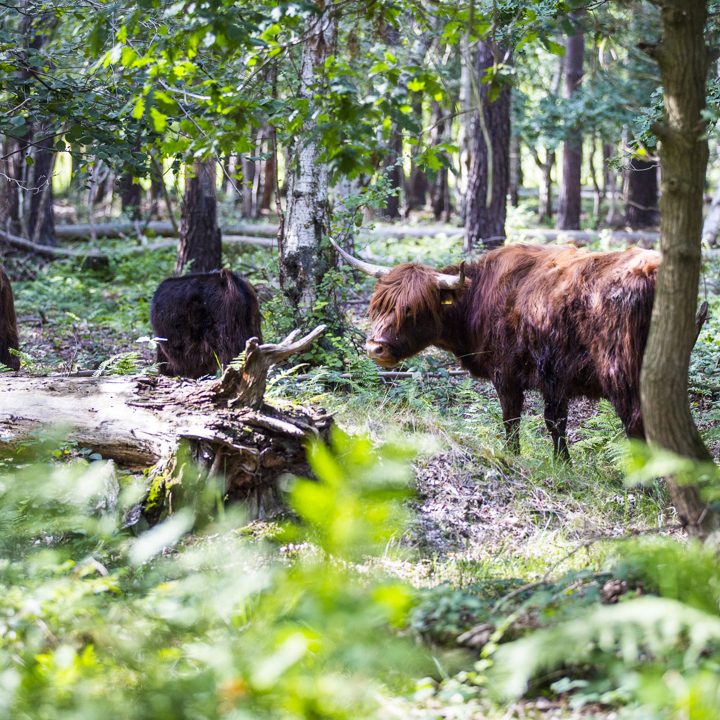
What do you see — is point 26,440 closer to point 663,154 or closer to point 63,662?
point 63,662

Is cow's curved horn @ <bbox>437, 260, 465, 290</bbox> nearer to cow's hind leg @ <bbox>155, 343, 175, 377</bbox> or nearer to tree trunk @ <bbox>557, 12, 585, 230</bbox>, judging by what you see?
cow's hind leg @ <bbox>155, 343, 175, 377</bbox>

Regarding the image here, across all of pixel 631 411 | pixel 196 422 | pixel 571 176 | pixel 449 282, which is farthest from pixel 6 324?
pixel 571 176

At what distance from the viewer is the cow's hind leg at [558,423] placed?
17.4ft

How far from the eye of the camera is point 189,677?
224cm

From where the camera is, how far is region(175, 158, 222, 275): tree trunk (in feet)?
36.4

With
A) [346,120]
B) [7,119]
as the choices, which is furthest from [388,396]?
[7,119]

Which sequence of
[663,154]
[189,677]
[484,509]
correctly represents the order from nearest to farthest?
1. [189,677]
2. [663,154]
3. [484,509]

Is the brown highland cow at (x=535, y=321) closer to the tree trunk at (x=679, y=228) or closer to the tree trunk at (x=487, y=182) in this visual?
the tree trunk at (x=679, y=228)

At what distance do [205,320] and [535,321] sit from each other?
327 cm

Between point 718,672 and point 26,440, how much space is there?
4258mm

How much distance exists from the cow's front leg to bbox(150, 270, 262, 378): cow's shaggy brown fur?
100 inches

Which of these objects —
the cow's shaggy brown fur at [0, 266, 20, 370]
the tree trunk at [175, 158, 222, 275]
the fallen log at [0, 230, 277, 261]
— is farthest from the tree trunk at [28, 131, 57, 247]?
the cow's shaggy brown fur at [0, 266, 20, 370]

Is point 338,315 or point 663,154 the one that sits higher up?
point 663,154

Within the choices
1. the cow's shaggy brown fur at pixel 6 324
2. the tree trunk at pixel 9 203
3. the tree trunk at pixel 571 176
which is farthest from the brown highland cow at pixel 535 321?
the tree trunk at pixel 571 176
